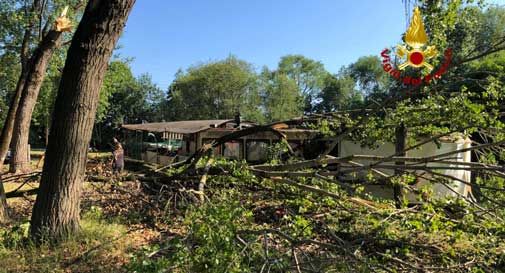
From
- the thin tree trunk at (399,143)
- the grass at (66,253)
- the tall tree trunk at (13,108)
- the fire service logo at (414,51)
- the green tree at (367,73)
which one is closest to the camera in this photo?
the grass at (66,253)

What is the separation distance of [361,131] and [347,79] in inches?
2119

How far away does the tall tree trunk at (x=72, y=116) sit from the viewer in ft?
13.1

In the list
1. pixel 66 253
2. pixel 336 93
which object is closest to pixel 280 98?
pixel 336 93

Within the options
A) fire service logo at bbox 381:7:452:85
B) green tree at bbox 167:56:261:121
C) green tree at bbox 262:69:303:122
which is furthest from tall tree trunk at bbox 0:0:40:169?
green tree at bbox 262:69:303:122

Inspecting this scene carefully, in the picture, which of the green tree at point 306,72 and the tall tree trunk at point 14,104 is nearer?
the tall tree trunk at point 14,104

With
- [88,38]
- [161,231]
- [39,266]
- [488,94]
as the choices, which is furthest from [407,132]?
[39,266]

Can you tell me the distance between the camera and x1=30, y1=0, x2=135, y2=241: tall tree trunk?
3988mm

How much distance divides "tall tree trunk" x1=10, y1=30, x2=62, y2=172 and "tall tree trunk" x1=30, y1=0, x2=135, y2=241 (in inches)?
231

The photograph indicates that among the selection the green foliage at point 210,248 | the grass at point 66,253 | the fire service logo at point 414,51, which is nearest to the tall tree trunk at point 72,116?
the grass at point 66,253

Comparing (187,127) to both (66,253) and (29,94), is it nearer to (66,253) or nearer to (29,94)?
(29,94)

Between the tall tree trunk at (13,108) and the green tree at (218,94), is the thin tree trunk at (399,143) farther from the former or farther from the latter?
the green tree at (218,94)

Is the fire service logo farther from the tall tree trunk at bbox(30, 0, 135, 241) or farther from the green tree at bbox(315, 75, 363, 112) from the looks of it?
the green tree at bbox(315, 75, 363, 112)

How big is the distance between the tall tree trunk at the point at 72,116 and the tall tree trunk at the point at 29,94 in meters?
5.87

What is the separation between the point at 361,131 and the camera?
5.39 metres
